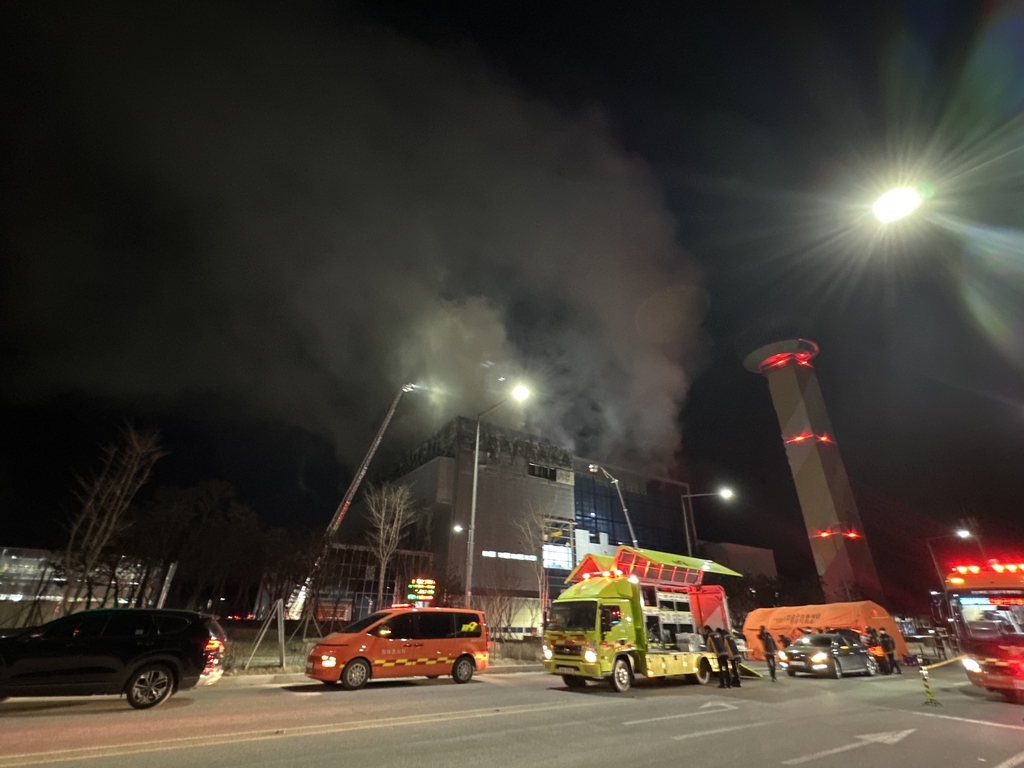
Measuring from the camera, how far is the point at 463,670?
13.1 meters

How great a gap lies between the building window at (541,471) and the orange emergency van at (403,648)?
46.6 m

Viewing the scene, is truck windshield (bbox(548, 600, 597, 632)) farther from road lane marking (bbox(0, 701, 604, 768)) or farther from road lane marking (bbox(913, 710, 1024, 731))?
road lane marking (bbox(913, 710, 1024, 731))

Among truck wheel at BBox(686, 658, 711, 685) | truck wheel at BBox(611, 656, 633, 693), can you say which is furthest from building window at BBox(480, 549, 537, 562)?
truck wheel at BBox(611, 656, 633, 693)

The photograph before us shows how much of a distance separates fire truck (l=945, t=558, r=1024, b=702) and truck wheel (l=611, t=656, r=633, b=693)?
8.35m

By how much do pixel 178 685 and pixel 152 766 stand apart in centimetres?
519

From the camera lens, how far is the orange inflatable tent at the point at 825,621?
21.5 meters

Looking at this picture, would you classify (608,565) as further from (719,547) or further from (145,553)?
(719,547)

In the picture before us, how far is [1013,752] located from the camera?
6430 mm

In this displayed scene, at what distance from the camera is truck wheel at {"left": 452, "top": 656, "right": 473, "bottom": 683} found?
12930mm

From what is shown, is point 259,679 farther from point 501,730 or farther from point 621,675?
point 621,675

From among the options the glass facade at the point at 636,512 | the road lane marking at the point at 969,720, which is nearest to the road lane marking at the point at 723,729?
the road lane marking at the point at 969,720

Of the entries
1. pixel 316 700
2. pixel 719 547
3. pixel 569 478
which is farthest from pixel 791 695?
pixel 719 547

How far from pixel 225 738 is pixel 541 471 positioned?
55.9m

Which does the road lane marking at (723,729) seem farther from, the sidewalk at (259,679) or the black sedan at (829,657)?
the black sedan at (829,657)
